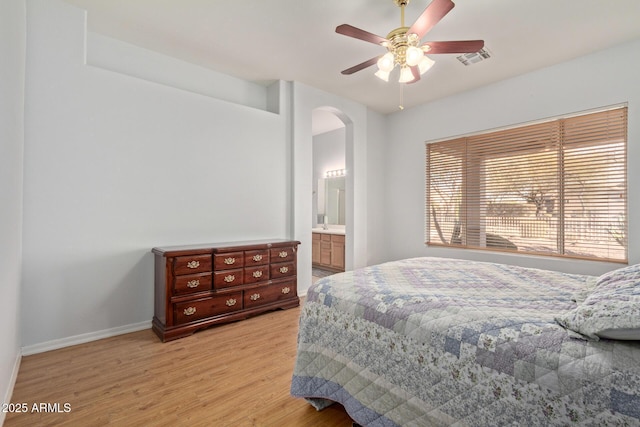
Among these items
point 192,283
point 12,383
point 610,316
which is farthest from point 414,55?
point 12,383

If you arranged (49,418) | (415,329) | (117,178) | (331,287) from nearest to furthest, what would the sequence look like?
(415,329), (49,418), (331,287), (117,178)

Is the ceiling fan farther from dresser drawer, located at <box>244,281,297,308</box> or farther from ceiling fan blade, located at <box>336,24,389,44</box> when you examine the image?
dresser drawer, located at <box>244,281,297,308</box>

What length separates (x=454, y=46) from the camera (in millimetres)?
2143

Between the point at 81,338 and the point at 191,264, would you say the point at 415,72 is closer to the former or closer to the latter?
the point at 191,264

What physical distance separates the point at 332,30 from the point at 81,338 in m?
3.58

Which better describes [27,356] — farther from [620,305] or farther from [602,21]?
[602,21]

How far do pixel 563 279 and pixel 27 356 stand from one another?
4.03m

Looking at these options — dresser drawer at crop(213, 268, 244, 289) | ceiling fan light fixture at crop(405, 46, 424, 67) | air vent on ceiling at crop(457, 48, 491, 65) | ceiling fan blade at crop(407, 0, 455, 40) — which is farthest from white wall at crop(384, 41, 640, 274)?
dresser drawer at crop(213, 268, 244, 289)

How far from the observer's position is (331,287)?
1.83 metres

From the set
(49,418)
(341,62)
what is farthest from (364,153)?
(49,418)

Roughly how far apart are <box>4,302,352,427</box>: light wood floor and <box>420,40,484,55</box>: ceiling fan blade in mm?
2529

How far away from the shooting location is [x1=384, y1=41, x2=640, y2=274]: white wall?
9.61ft

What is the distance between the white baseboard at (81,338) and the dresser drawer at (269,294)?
1001mm

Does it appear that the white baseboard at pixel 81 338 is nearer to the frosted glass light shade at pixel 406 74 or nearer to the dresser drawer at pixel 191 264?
the dresser drawer at pixel 191 264
